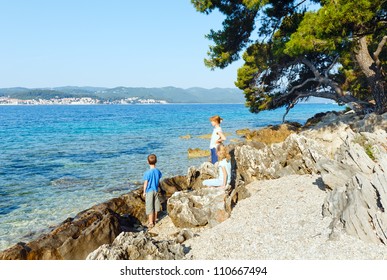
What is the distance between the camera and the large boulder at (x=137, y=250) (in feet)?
22.1

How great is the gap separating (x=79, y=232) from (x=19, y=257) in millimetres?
1860

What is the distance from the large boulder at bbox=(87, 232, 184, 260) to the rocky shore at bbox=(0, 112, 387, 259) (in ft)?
0.07

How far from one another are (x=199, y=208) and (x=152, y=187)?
1782mm

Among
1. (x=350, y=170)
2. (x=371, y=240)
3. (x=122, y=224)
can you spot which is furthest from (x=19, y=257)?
(x=350, y=170)

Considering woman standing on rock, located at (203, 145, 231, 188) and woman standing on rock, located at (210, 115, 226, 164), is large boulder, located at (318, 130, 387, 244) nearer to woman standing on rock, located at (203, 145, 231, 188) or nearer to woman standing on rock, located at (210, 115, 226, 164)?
woman standing on rock, located at (203, 145, 231, 188)

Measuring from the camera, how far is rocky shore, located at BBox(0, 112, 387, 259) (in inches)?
267

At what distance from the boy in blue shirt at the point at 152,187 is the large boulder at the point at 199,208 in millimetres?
656

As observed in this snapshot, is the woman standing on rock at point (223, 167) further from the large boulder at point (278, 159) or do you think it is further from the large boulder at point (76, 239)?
the large boulder at point (76, 239)

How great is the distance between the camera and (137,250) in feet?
23.0

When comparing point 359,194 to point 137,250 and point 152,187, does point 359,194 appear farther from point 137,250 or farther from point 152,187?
point 152,187

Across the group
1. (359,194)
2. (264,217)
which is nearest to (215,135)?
(264,217)

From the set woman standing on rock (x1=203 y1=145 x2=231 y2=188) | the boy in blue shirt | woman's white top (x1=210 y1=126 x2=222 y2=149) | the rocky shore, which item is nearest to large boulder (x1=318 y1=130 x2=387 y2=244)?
the rocky shore

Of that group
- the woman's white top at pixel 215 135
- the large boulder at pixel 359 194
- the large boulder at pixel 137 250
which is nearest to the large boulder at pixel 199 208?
the woman's white top at pixel 215 135

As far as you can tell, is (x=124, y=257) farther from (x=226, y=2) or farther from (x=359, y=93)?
(x=359, y=93)
